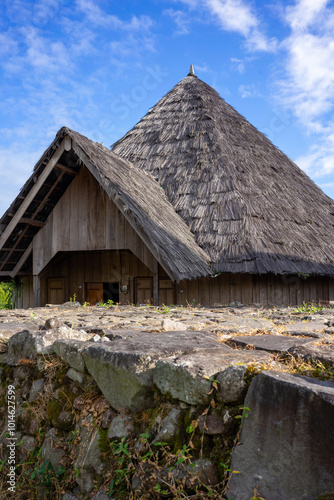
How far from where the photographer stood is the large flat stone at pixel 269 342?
276cm

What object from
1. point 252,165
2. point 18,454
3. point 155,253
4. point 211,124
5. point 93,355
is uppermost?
point 211,124

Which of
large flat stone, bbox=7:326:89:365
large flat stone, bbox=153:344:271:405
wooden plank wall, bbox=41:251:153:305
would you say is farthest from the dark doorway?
large flat stone, bbox=153:344:271:405

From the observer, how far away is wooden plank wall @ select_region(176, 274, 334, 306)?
9.35 metres

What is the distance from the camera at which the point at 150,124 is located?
1404 cm

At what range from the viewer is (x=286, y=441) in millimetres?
1947

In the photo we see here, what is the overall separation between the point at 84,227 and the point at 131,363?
279 inches

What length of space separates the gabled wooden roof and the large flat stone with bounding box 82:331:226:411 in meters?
4.34

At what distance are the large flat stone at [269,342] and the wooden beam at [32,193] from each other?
678 cm

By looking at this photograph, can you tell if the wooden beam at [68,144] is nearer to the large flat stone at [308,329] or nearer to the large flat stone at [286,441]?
the large flat stone at [308,329]

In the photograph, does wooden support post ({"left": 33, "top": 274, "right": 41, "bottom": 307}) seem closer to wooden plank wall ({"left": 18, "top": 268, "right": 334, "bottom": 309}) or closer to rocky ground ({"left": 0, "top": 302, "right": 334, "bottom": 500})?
wooden plank wall ({"left": 18, "top": 268, "right": 334, "bottom": 309})

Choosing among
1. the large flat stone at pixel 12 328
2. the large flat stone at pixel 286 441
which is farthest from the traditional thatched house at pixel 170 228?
the large flat stone at pixel 286 441

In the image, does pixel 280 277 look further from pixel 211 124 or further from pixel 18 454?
pixel 18 454

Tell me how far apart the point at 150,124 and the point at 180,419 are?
41.9ft

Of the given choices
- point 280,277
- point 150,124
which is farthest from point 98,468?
point 150,124
